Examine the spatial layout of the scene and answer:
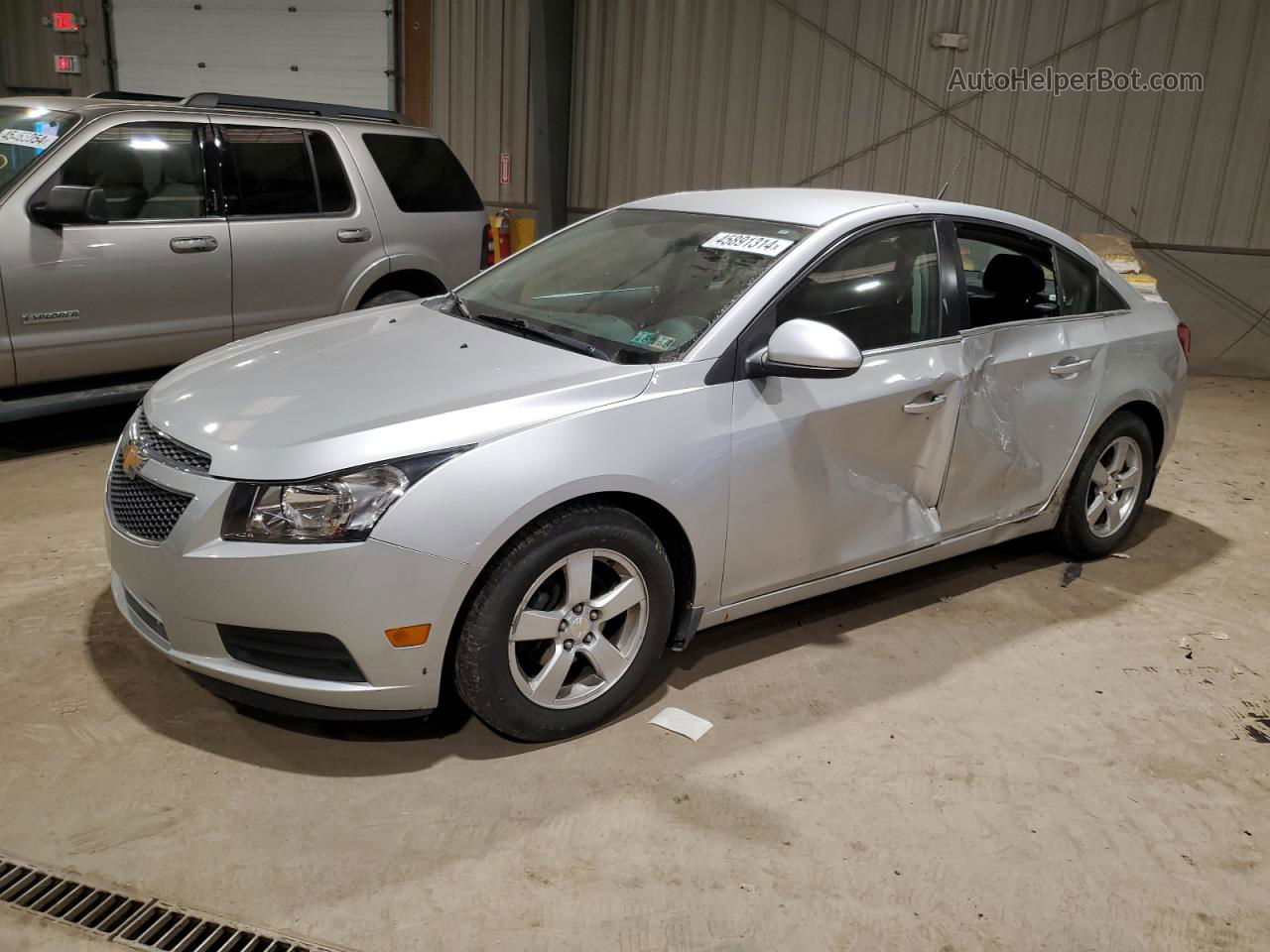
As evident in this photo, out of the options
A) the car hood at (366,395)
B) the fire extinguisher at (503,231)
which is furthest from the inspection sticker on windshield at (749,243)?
the fire extinguisher at (503,231)

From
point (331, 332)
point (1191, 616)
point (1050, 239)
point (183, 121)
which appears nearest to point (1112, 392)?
point (1050, 239)

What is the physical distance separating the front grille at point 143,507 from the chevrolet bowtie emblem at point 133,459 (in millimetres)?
14

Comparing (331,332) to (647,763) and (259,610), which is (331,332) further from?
(647,763)

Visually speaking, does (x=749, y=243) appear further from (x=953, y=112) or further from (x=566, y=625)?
(x=953, y=112)

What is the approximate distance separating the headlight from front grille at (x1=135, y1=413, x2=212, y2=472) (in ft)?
0.65

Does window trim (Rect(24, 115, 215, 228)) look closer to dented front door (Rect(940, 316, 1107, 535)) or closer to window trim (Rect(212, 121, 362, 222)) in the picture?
window trim (Rect(212, 121, 362, 222))

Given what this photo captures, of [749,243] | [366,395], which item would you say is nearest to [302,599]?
[366,395]

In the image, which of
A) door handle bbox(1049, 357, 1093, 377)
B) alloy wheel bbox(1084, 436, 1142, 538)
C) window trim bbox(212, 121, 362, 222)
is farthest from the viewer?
window trim bbox(212, 121, 362, 222)

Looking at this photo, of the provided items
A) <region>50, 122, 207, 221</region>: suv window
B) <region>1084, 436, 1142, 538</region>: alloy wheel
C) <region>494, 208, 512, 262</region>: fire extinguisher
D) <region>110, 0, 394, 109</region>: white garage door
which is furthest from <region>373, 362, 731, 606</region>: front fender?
<region>110, 0, 394, 109</region>: white garage door

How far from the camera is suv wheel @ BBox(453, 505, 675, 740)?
2814mm

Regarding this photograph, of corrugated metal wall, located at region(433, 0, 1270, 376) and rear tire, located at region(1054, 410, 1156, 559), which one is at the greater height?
corrugated metal wall, located at region(433, 0, 1270, 376)

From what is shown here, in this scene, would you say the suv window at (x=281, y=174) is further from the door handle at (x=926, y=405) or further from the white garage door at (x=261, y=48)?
the white garage door at (x=261, y=48)

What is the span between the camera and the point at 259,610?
269cm

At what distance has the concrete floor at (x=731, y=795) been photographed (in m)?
2.47
